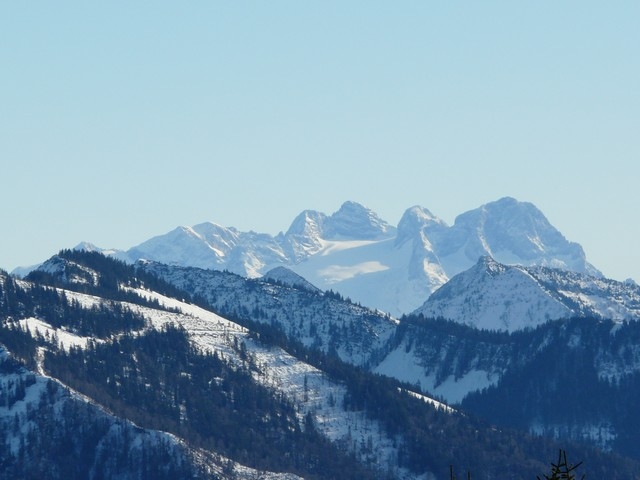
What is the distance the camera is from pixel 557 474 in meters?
89.1

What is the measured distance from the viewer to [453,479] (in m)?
91.5

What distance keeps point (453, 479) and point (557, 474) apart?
570 cm
